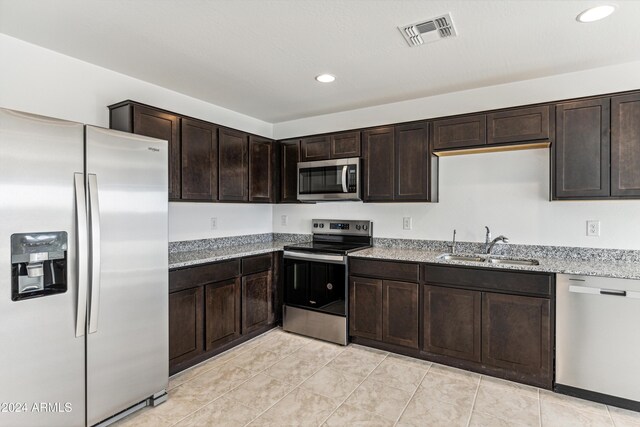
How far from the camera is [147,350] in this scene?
2.27 meters

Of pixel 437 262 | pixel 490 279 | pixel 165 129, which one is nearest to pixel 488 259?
pixel 490 279

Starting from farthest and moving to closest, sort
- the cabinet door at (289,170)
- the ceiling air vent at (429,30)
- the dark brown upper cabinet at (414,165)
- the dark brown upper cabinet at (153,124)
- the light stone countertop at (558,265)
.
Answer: the cabinet door at (289,170) → the dark brown upper cabinet at (414,165) → the dark brown upper cabinet at (153,124) → the light stone countertop at (558,265) → the ceiling air vent at (429,30)

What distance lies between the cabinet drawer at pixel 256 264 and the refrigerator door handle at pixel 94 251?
1.48m

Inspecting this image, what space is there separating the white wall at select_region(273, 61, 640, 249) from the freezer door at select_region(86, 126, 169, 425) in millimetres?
2315

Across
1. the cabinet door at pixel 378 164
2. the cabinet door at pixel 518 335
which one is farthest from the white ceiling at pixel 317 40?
the cabinet door at pixel 518 335

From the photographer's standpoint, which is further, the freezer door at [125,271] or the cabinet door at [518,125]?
the cabinet door at [518,125]

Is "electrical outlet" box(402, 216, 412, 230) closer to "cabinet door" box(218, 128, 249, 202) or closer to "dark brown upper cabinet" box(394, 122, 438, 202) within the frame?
"dark brown upper cabinet" box(394, 122, 438, 202)

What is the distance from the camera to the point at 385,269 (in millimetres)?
3156

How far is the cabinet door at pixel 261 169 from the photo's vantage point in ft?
12.4

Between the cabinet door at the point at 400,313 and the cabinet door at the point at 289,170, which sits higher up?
the cabinet door at the point at 289,170

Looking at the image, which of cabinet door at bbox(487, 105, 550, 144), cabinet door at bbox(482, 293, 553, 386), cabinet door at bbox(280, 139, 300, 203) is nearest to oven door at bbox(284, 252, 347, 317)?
cabinet door at bbox(280, 139, 300, 203)

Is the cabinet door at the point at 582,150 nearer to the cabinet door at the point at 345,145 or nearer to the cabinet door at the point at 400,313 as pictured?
the cabinet door at the point at 400,313

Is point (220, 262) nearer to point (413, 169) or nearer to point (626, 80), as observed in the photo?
point (413, 169)

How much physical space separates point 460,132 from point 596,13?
4.00ft
